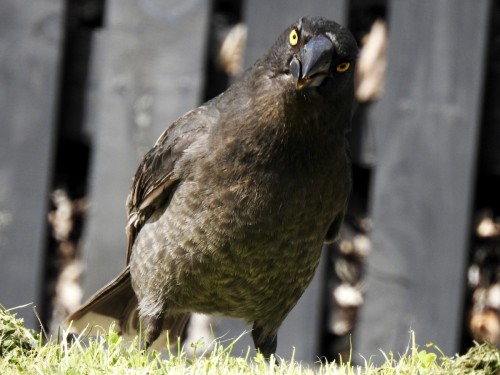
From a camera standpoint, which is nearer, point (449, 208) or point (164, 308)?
point (164, 308)

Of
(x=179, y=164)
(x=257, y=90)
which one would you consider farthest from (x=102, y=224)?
Answer: (x=257, y=90)

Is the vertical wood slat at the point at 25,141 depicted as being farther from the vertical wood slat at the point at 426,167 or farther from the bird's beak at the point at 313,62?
the bird's beak at the point at 313,62

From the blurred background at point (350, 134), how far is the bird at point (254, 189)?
2.72 feet

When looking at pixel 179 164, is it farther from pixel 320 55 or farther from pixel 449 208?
pixel 449 208

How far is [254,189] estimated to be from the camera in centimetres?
462

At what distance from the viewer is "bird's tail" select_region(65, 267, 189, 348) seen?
529 cm

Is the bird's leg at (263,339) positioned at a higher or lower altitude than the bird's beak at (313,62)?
lower

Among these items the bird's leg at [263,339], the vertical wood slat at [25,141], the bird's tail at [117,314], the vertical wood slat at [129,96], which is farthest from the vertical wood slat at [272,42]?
the vertical wood slat at [25,141]

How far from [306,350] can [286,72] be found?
5.72 feet

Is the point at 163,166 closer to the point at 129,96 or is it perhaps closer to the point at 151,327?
the point at 151,327

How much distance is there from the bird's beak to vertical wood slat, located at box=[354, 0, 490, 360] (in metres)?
1.37

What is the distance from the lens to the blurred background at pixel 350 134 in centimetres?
570

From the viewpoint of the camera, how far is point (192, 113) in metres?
5.04

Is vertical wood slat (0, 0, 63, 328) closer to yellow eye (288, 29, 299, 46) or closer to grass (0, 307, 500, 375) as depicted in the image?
grass (0, 307, 500, 375)
